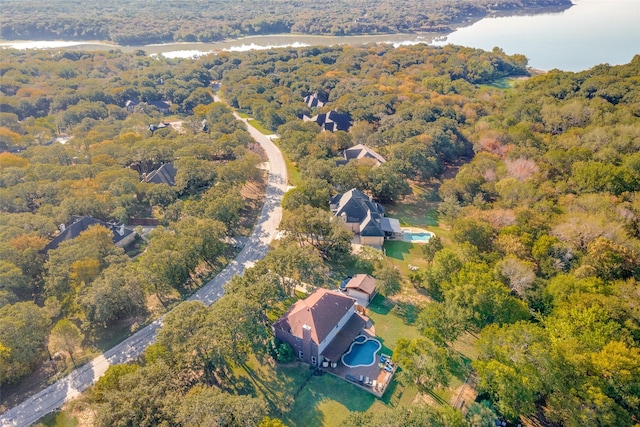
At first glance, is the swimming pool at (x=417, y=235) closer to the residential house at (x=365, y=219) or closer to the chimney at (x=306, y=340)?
the residential house at (x=365, y=219)

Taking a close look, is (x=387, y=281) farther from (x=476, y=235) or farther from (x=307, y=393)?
(x=307, y=393)

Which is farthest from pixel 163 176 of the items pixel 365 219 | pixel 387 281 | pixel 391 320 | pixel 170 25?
pixel 170 25

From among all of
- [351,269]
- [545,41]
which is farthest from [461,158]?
[545,41]

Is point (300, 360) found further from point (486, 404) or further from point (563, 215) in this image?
point (563, 215)

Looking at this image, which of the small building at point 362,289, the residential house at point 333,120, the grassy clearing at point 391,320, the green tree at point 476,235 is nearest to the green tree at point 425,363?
the grassy clearing at point 391,320

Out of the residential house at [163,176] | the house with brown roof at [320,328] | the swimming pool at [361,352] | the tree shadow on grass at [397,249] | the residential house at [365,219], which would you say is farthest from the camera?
the residential house at [163,176]

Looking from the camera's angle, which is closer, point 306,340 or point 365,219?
point 306,340
